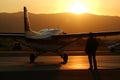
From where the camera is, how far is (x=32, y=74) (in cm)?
→ 1430

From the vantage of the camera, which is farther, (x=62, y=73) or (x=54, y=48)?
(x=54, y=48)

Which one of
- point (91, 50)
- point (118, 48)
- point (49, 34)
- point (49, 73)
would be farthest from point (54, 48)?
point (118, 48)

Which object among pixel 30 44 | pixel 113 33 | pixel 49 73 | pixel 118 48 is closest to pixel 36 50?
pixel 30 44

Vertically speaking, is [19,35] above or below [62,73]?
above

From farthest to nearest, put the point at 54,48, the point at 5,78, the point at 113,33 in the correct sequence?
the point at 54,48, the point at 113,33, the point at 5,78

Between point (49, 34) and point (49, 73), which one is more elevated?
point (49, 34)

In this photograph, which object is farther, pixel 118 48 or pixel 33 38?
pixel 118 48

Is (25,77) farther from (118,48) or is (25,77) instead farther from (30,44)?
(118,48)

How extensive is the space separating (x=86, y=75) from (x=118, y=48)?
41669mm

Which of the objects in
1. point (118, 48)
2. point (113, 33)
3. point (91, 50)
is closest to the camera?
point (91, 50)

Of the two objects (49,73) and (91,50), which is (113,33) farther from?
(49,73)

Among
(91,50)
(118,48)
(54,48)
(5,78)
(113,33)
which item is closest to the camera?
(5,78)

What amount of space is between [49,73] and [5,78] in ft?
5.96

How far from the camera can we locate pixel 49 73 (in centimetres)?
1462
